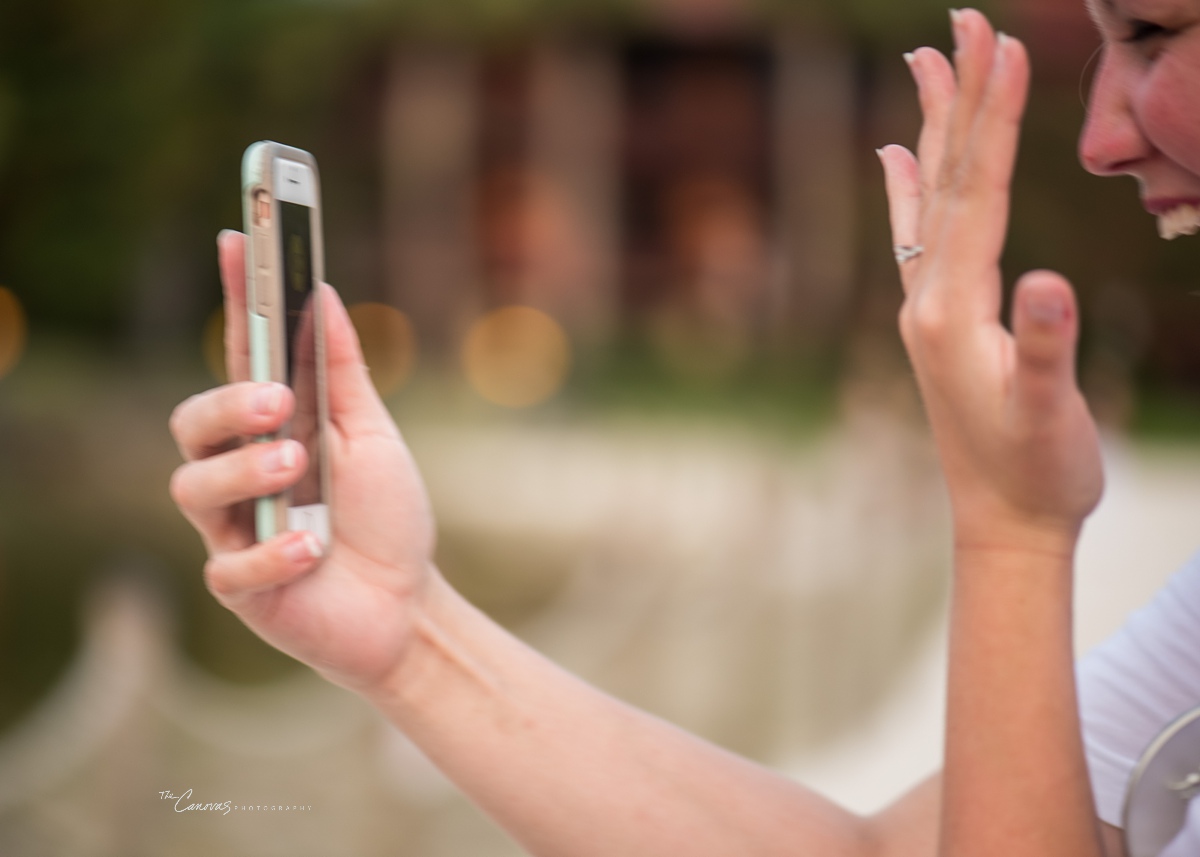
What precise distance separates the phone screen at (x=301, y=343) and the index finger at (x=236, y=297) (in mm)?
33

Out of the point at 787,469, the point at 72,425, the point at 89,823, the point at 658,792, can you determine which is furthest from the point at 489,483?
the point at 658,792

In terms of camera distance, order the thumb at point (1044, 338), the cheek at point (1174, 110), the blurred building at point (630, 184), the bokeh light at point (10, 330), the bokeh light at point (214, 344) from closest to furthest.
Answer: the thumb at point (1044, 338) < the cheek at point (1174, 110) < the bokeh light at point (10, 330) < the bokeh light at point (214, 344) < the blurred building at point (630, 184)

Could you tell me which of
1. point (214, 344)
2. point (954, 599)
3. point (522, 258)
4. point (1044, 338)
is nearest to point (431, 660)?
point (954, 599)

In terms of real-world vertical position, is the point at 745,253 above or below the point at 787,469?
below

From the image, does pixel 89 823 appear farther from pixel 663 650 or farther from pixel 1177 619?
pixel 1177 619

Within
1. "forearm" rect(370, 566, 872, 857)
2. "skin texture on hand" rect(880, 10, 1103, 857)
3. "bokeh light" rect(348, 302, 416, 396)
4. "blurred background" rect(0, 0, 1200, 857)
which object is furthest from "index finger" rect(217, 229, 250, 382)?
"bokeh light" rect(348, 302, 416, 396)

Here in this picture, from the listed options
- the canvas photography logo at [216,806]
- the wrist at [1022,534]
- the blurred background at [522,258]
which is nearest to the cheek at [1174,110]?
the wrist at [1022,534]

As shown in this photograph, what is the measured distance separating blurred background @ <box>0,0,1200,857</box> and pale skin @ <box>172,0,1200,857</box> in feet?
9.77

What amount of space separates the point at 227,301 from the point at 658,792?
458mm

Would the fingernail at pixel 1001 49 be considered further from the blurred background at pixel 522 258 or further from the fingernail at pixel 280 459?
the blurred background at pixel 522 258

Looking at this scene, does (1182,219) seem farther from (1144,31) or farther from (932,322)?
(932,322)

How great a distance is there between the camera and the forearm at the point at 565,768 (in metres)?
0.85

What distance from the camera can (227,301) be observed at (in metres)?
0.81

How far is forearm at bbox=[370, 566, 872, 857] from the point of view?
853mm
